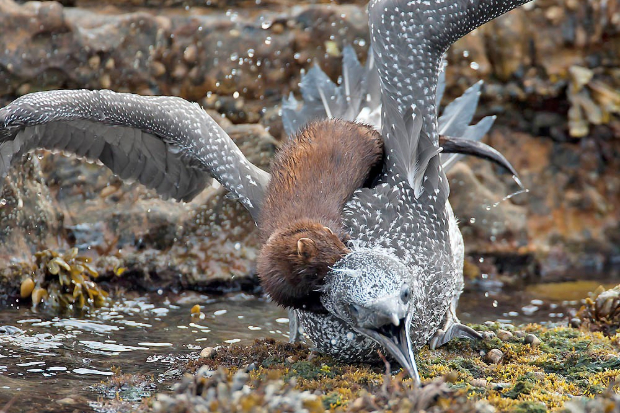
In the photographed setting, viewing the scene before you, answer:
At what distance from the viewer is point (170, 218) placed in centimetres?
914

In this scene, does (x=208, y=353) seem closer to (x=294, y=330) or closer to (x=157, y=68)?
(x=294, y=330)

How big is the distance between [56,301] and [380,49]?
4081 mm

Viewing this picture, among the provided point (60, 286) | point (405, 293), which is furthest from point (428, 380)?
point (60, 286)

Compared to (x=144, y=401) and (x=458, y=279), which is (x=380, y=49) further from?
(x=144, y=401)

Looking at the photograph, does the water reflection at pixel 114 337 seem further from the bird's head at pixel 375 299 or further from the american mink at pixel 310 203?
the bird's head at pixel 375 299

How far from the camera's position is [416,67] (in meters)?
5.91

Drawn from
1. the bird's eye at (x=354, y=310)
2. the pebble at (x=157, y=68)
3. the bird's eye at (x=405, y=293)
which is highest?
the pebble at (x=157, y=68)

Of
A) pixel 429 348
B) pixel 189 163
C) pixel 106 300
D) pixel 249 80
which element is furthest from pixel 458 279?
pixel 249 80

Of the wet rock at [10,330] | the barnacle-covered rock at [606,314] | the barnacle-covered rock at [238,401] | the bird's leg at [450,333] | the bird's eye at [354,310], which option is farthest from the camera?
the barnacle-covered rock at [606,314]

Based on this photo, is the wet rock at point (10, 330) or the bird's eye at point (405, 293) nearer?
the bird's eye at point (405, 293)

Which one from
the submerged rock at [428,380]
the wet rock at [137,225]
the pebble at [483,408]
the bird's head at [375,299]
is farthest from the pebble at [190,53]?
the pebble at [483,408]

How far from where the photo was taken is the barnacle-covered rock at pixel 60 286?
7754 millimetres

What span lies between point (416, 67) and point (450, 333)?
2.11 m

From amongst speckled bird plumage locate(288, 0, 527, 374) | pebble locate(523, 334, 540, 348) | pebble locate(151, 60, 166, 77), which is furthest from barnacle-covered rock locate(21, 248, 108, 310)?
pebble locate(523, 334, 540, 348)
